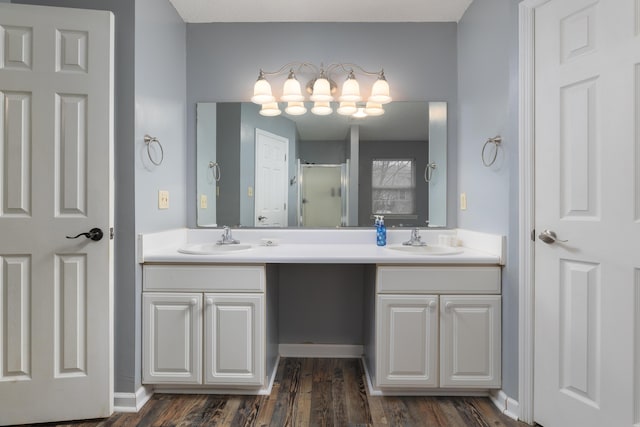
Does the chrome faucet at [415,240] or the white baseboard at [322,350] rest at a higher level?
the chrome faucet at [415,240]

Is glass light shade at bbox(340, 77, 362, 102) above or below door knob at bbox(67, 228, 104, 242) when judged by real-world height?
above

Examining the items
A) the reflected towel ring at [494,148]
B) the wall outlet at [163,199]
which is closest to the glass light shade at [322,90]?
the reflected towel ring at [494,148]

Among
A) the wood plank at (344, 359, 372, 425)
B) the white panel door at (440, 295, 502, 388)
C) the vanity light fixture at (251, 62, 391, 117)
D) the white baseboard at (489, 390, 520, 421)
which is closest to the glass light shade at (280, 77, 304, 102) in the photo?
the vanity light fixture at (251, 62, 391, 117)

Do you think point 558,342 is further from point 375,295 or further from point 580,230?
point 375,295

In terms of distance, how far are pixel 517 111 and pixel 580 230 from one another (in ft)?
2.11

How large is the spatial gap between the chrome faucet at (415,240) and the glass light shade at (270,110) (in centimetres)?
124

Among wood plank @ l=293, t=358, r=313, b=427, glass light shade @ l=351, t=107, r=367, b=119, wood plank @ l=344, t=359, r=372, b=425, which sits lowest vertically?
wood plank @ l=293, t=358, r=313, b=427

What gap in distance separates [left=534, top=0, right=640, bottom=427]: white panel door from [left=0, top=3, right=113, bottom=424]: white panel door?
2087 millimetres

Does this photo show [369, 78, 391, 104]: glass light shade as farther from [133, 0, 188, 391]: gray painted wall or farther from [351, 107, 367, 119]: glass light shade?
[133, 0, 188, 391]: gray painted wall

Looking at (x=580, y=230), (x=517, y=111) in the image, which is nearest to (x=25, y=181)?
(x=517, y=111)

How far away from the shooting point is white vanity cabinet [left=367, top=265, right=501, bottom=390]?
1908 millimetres

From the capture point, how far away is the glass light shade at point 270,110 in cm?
248

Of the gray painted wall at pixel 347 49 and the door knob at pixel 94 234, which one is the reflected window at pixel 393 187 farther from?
the door knob at pixel 94 234

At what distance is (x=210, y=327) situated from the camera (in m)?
1.93
